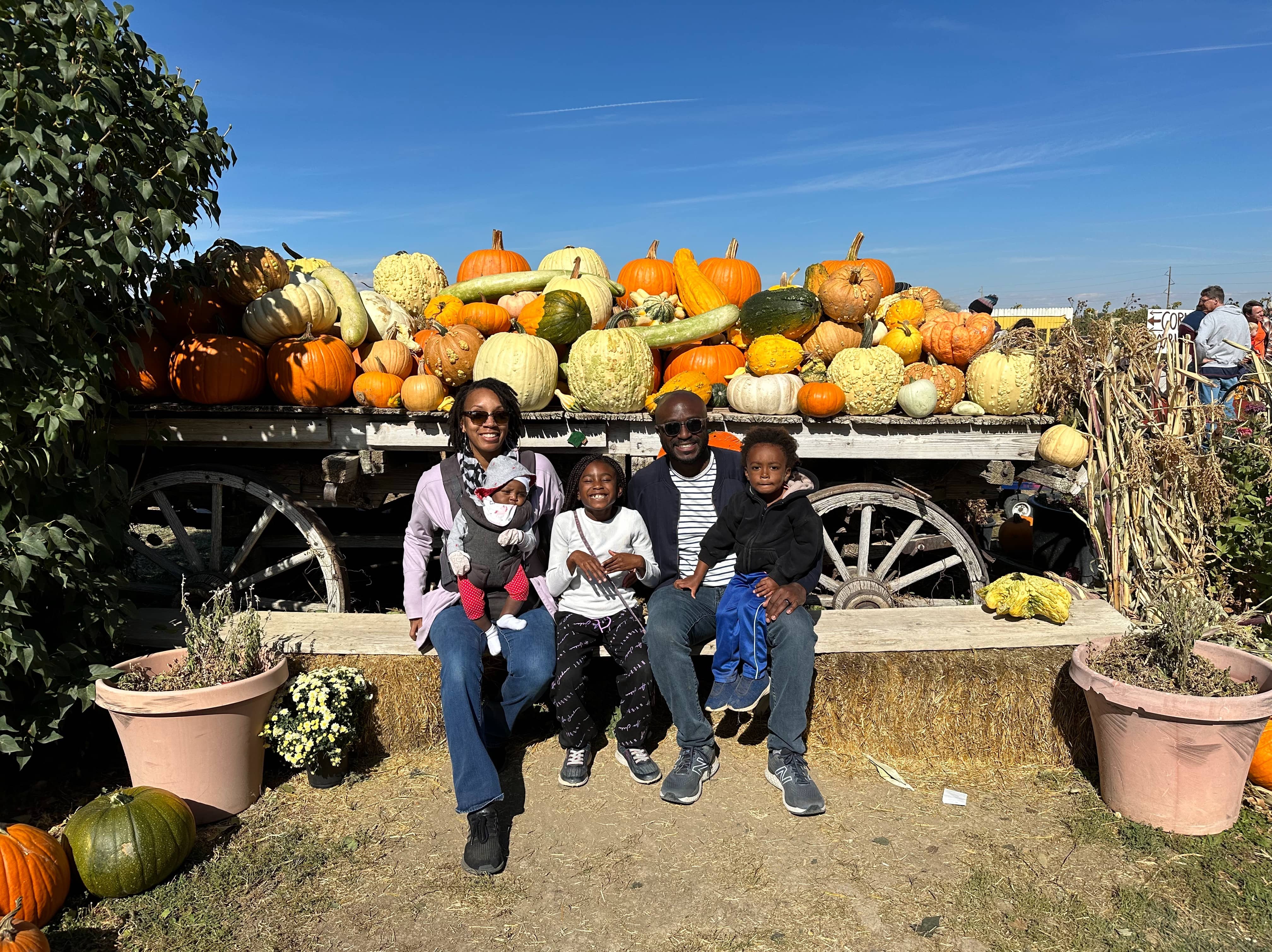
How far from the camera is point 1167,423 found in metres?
4.66

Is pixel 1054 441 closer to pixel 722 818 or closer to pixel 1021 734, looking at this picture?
pixel 1021 734

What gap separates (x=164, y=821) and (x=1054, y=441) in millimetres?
4422

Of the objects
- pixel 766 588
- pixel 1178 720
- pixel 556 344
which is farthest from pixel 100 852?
pixel 1178 720

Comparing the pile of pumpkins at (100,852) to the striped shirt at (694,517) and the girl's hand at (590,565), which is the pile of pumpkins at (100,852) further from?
the striped shirt at (694,517)

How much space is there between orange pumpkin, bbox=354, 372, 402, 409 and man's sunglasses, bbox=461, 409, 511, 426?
965 mm

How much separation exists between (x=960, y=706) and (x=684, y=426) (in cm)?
174

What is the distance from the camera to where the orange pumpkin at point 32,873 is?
8.23 ft

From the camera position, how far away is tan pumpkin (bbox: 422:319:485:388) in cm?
451

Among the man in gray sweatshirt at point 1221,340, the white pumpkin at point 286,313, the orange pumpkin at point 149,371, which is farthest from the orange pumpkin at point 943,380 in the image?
the man in gray sweatshirt at point 1221,340

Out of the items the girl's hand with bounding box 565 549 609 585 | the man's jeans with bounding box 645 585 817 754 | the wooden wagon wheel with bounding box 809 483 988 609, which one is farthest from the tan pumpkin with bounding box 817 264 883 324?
the girl's hand with bounding box 565 549 609 585

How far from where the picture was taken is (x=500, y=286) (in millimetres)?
5461

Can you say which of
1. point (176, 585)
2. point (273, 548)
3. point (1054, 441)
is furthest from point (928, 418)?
point (176, 585)

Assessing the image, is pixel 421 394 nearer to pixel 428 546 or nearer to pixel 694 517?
pixel 428 546

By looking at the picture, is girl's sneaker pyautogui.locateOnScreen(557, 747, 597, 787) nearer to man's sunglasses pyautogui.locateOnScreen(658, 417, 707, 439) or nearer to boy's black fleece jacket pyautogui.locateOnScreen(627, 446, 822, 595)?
boy's black fleece jacket pyautogui.locateOnScreen(627, 446, 822, 595)
